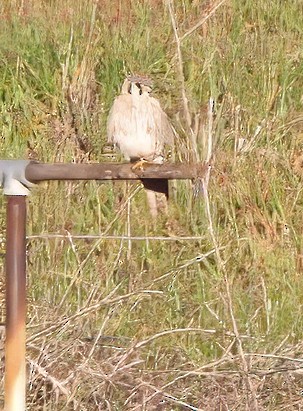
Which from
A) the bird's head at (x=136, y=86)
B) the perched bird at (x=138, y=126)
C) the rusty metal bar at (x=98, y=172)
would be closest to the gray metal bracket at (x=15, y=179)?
the rusty metal bar at (x=98, y=172)

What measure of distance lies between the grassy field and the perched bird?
4.4 inches

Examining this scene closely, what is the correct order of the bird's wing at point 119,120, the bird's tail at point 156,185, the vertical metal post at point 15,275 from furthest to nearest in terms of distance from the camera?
the bird's wing at point 119,120, the bird's tail at point 156,185, the vertical metal post at point 15,275

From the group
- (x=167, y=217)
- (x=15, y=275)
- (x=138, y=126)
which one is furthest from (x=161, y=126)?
(x=15, y=275)

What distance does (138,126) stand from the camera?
3.71 m

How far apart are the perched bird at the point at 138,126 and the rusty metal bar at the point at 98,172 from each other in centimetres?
126

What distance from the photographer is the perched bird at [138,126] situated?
11.9 feet

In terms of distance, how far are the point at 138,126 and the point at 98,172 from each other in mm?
1570

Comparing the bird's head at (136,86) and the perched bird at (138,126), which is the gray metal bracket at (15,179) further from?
the bird's head at (136,86)

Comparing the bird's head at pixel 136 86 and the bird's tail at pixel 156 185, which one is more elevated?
the bird's head at pixel 136 86

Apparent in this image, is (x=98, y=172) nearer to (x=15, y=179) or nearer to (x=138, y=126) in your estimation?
(x=15, y=179)

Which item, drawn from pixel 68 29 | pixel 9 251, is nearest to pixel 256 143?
pixel 68 29

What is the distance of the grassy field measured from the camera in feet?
10.4

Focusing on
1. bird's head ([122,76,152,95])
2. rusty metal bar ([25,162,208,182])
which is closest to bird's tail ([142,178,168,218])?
bird's head ([122,76,152,95])

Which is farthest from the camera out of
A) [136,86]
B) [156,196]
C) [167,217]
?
[167,217]
